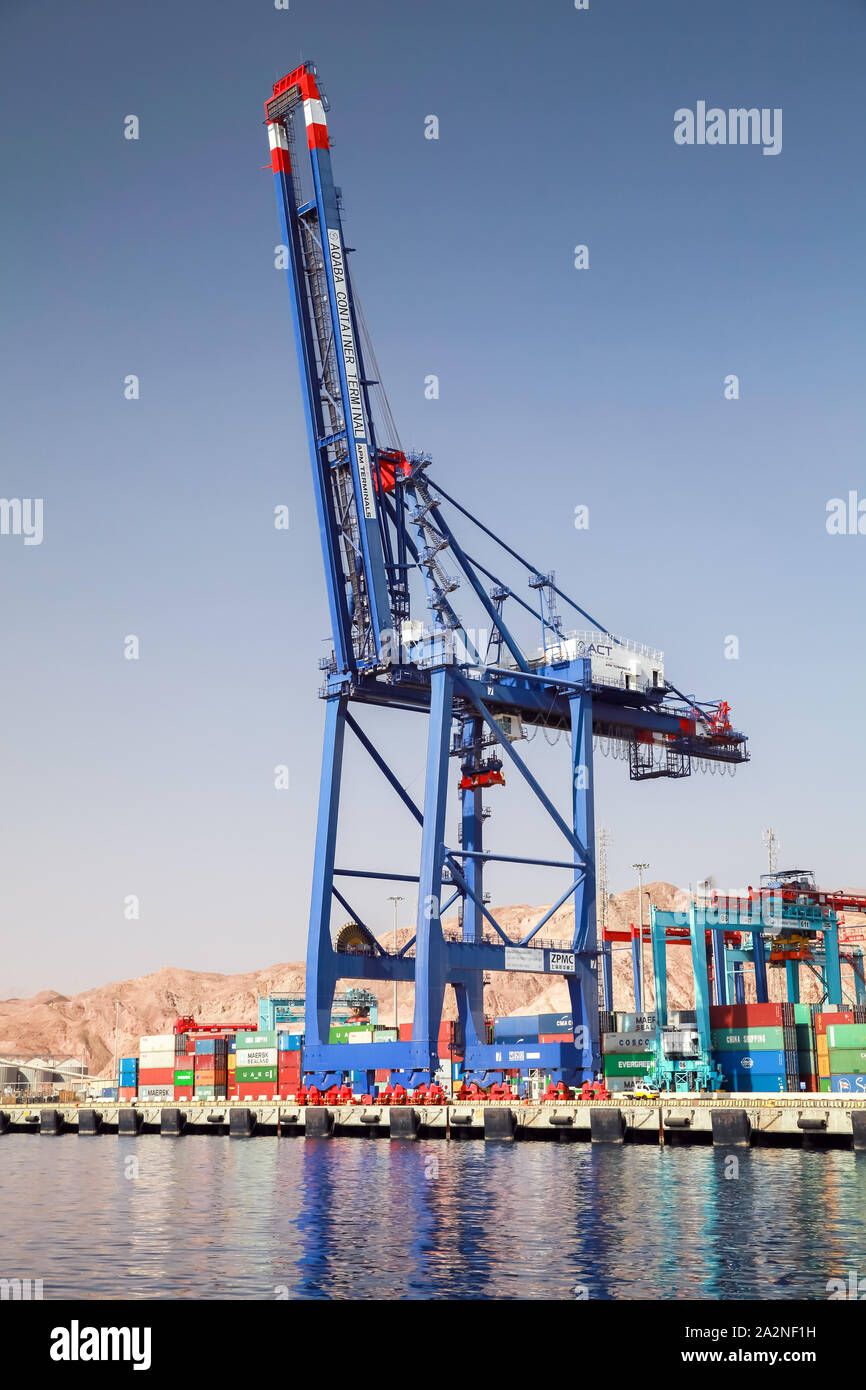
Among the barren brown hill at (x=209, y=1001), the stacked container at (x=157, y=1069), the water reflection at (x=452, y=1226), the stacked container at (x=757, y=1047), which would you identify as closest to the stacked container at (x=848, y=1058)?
the stacked container at (x=757, y=1047)

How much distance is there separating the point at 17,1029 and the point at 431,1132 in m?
137

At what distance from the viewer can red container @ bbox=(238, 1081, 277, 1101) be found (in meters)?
73.9

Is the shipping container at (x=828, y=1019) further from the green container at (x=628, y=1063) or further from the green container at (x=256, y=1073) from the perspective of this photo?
the green container at (x=256, y=1073)

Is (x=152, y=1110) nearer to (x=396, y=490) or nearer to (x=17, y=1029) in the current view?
(x=396, y=490)

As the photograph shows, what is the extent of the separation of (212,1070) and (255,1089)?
7220mm

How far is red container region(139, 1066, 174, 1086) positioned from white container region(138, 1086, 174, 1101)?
234 mm

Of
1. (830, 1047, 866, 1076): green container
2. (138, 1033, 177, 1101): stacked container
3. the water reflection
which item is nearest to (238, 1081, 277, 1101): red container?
(138, 1033, 177, 1101): stacked container

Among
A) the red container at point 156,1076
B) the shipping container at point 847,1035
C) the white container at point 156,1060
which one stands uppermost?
the shipping container at point 847,1035

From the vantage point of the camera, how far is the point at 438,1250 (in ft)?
79.1

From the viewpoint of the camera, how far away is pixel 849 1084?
53.3m

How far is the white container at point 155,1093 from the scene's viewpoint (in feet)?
275

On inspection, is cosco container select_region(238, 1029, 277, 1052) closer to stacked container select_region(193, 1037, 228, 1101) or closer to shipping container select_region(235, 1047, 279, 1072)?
shipping container select_region(235, 1047, 279, 1072)

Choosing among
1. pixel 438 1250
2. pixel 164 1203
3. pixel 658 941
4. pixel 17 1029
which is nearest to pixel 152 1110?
pixel 658 941

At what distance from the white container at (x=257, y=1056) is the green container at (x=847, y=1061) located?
31.4 metres
